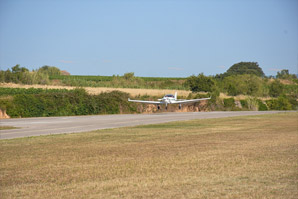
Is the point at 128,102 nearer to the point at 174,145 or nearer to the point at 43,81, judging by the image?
the point at 43,81

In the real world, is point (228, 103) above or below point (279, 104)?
above

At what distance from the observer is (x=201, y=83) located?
8775 centimetres

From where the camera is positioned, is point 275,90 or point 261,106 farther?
point 275,90

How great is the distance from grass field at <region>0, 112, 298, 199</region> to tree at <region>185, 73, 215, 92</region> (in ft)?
228

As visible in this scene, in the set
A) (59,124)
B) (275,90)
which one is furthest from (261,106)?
(59,124)

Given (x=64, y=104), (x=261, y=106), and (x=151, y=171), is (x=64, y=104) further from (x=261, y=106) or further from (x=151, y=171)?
(x=151, y=171)

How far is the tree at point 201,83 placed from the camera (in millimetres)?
87000

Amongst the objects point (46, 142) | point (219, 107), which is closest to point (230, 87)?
point (219, 107)

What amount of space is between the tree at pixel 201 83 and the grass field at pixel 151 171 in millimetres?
69517

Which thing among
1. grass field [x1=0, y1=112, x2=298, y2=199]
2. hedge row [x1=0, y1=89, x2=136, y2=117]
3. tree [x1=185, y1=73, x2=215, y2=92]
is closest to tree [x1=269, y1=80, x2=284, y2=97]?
tree [x1=185, y1=73, x2=215, y2=92]

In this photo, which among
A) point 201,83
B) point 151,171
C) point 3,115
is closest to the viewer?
point 151,171

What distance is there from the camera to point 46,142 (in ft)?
65.4

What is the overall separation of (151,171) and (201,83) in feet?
253

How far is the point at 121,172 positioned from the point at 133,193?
8.54 ft
